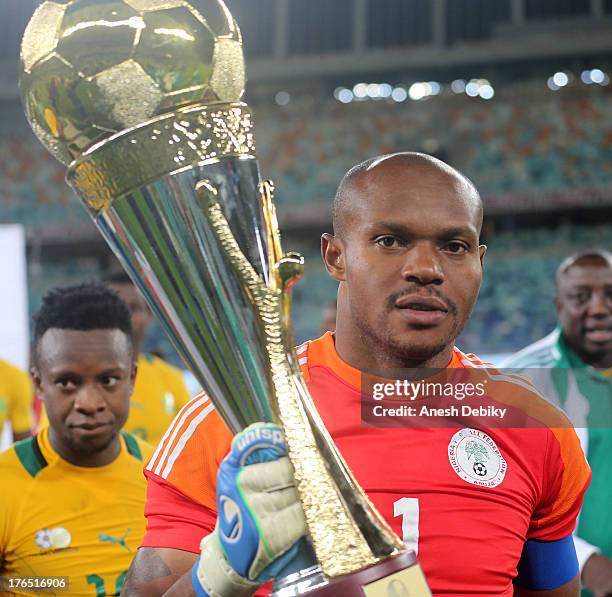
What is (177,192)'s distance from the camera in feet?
3.33

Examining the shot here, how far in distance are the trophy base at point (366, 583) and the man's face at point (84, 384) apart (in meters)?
1.54

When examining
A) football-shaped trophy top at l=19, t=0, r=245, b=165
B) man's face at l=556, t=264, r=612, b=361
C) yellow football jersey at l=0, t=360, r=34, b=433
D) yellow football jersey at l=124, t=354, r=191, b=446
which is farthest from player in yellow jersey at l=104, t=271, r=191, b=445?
football-shaped trophy top at l=19, t=0, r=245, b=165

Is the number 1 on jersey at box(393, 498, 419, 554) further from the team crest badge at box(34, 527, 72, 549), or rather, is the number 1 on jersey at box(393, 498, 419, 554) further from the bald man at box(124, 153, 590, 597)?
the team crest badge at box(34, 527, 72, 549)

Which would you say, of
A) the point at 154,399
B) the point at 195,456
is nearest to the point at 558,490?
the point at 195,456

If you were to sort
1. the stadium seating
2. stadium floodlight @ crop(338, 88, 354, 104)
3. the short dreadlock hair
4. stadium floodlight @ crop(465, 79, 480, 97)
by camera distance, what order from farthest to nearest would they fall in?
1. stadium floodlight @ crop(338, 88, 354, 104)
2. stadium floodlight @ crop(465, 79, 480, 97)
3. the stadium seating
4. the short dreadlock hair

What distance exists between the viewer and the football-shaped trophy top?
3.31ft

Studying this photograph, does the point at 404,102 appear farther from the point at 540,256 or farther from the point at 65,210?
the point at 65,210

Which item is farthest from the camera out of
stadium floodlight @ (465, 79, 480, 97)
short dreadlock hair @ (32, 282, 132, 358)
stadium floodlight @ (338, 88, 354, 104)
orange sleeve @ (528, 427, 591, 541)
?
stadium floodlight @ (338, 88, 354, 104)

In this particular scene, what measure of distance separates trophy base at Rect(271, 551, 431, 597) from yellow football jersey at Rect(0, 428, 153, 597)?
1.52 meters

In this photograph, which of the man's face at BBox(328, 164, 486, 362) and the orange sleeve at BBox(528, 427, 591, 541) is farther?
the orange sleeve at BBox(528, 427, 591, 541)

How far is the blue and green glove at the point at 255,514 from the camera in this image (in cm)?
90

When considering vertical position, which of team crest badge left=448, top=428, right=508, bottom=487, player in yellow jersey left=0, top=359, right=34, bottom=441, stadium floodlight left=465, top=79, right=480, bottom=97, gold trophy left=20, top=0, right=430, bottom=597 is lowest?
team crest badge left=448, top=428, right=508, bottom=487

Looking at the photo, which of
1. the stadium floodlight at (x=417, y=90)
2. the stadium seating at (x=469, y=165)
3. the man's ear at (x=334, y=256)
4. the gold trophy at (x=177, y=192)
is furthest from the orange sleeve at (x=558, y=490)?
the stadium floodlight at (x=417, y=90)

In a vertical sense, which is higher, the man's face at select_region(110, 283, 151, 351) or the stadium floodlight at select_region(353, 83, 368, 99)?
the stadium floodlight at select_region(353, 83, 368, 99)
